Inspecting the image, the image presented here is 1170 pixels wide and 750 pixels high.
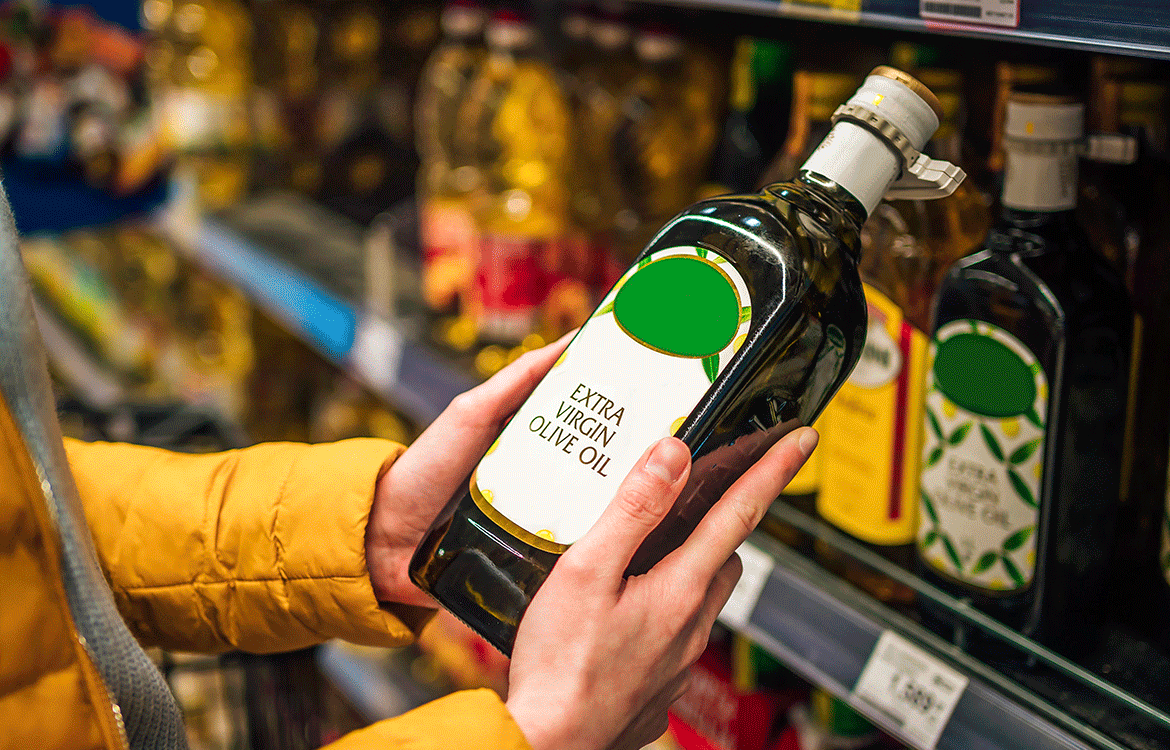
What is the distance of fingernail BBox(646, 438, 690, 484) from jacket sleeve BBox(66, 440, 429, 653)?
0.34 meters

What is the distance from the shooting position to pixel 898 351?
0.91 m

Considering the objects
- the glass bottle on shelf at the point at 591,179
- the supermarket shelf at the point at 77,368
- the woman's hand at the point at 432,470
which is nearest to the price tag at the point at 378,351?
the glass bottle on shelf at the point at 591,179

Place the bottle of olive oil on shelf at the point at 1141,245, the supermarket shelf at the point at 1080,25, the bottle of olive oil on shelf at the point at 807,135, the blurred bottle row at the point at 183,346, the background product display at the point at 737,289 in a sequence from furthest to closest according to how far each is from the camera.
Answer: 1. the blurred bottle row at the point at 183,346
2. the bottle of olive oil on shelf at the point at 807,135
3. the bottle of olive oil on shelf at the point at 1141,245
4. the background product display at the point at 737,289
5. the supermarket shelf at the point at 1080,25

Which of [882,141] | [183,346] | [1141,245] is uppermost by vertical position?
[882,141]

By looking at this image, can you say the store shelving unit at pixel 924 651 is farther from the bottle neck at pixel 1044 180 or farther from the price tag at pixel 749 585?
the bottle neck at pixel 1044 180

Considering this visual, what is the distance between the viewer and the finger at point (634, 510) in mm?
593

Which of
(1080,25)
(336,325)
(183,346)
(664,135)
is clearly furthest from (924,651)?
(183,346)

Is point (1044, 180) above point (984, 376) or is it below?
above

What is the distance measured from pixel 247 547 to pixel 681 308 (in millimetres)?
456

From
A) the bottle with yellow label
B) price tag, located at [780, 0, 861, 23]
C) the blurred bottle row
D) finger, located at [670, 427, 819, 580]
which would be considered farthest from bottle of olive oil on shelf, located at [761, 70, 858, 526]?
the bottle with yellow label

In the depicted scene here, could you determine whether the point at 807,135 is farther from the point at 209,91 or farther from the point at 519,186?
the point at 209,91

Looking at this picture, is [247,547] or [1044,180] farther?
[247,547]

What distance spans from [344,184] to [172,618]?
1500 mm

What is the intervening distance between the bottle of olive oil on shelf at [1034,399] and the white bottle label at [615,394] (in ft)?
0.80
